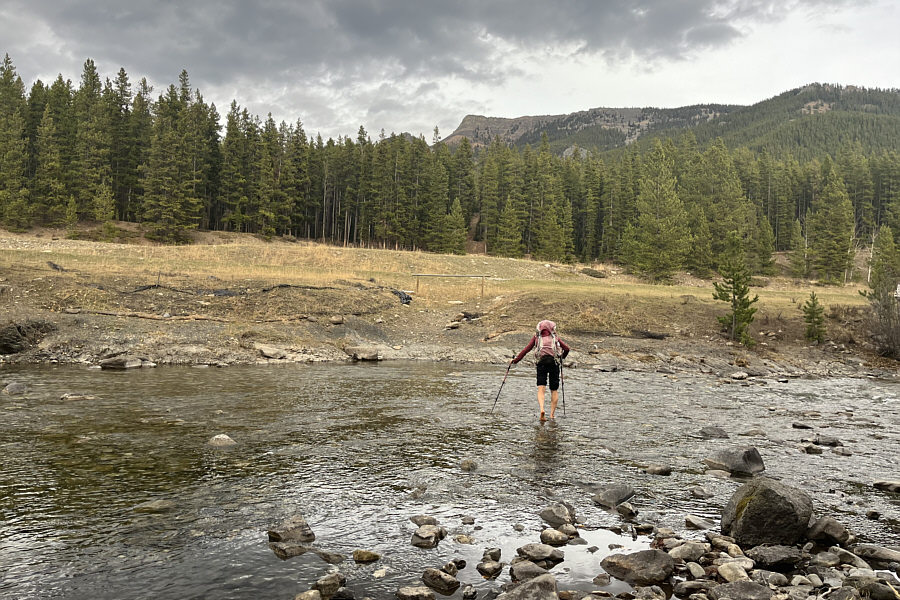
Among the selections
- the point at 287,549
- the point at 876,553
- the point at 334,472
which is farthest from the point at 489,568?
the point at 876,553

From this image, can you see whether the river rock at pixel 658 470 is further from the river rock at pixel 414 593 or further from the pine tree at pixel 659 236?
the pine tree at pixel 659 236

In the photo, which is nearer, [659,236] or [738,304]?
[738,304]

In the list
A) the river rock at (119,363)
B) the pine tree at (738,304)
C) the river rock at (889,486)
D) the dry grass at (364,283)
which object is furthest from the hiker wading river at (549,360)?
the pine tree at (738,304)

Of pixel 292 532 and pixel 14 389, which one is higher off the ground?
pixel 292 532

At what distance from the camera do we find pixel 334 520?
703 centimetres

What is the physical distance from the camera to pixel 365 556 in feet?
19.5

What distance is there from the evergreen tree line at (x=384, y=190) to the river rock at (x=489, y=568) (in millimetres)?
61307

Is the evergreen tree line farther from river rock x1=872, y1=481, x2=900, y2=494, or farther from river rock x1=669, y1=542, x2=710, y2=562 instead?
river rock x1=669, y1=542, x2=710, y2=562

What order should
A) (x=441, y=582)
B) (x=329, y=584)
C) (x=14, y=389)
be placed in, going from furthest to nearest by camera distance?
(x=14, y=389) < (x=441, y=582) < (x=329, y=584)

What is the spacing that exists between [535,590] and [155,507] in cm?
538

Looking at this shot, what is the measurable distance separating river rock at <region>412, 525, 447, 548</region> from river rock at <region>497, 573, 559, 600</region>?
156cm

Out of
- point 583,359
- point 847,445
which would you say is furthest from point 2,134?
point 847,445

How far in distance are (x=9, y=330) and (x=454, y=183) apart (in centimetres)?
9288

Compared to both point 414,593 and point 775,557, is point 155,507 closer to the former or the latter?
point 414,593
